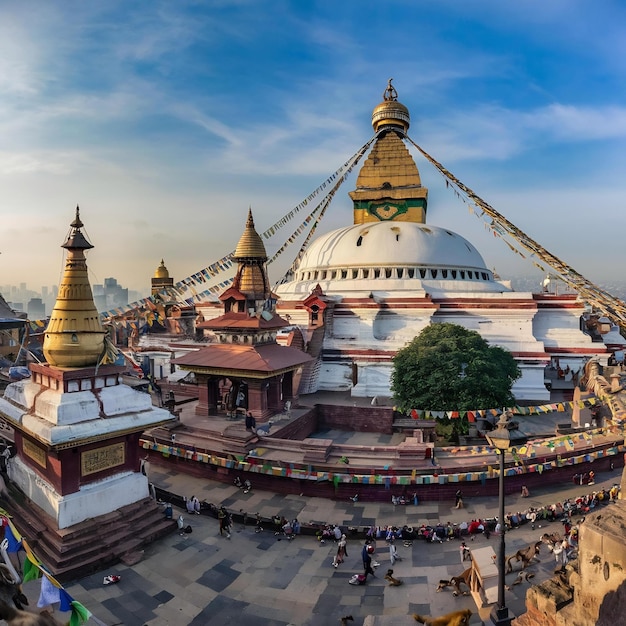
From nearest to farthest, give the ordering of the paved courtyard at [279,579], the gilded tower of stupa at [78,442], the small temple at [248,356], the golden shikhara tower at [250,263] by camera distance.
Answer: the paved courtyard at [279,579], the gilded tower of stupa at [78,442], the small temple at [248,356], the golden shikhara tower at [250,263]

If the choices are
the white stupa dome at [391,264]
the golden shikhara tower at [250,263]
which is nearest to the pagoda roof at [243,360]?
the golden shikhara tower at [250,263]

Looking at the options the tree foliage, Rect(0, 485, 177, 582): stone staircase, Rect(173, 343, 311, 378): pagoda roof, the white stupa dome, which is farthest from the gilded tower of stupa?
the white stupa dome

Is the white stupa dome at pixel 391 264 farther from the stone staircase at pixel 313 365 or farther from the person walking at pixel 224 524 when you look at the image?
the person walking at pixel 224 524

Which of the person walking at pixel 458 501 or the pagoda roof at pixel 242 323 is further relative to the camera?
the pagoda roof at pixel 242 323

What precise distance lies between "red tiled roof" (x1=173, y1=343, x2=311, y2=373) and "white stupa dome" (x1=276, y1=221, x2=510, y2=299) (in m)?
11.0

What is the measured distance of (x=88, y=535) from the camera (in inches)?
379

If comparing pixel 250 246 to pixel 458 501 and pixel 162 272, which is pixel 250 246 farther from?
Answer: pixel 162 272

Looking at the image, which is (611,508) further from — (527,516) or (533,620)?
(527,516)

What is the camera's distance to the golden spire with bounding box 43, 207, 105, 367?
10.3m

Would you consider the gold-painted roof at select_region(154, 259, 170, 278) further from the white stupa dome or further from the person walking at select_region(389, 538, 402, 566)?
the person walking at select_region(389, 538, 402, 566)

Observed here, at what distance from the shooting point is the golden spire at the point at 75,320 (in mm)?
10289

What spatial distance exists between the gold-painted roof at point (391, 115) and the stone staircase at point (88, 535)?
38.2 m

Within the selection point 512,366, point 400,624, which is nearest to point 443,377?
point 512,366

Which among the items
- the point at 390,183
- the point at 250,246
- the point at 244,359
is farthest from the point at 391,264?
the point at 244,359
